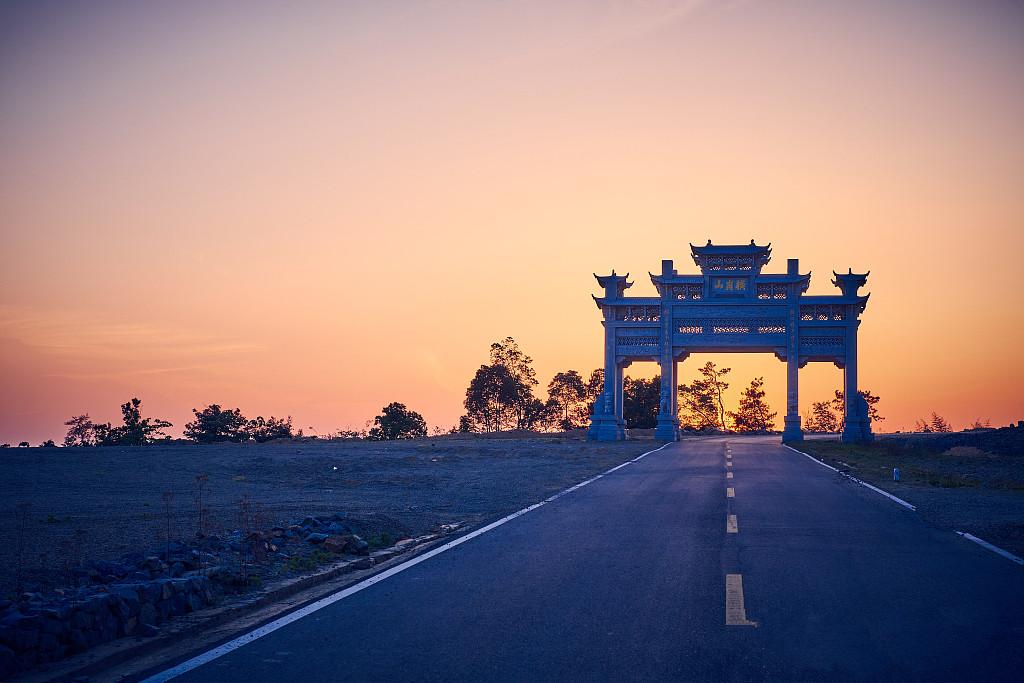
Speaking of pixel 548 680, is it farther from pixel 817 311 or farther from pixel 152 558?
pixel 817 311

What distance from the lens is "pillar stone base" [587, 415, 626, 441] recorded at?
59469 millimetres

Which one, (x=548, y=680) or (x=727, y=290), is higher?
(x=727, y=290)

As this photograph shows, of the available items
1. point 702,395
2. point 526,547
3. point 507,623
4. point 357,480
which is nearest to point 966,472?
point 357,480

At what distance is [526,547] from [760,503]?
7.65 meters

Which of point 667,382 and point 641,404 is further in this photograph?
point 641,404

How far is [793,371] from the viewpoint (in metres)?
58.9

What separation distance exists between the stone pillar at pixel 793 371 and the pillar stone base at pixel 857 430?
2.90m

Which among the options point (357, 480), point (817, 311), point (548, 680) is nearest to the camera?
point (548, 680)

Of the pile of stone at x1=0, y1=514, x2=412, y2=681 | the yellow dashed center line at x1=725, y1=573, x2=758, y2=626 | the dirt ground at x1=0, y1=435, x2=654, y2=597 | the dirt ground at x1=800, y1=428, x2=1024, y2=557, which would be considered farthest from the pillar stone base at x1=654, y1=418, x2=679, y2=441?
the yellow dashed center line at x1=725, y1=573, x2=758, y2=626

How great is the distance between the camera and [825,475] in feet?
88.5

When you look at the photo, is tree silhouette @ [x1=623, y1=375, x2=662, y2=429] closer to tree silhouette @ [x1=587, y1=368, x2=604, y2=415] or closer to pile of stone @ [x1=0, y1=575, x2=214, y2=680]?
tree silhouette @ [x1=587, y1=368, x2=604, y2=415]

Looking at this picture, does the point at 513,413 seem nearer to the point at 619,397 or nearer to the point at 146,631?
the point at 619,397

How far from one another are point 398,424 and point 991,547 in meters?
66.9

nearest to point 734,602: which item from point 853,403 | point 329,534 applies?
point 329,534
